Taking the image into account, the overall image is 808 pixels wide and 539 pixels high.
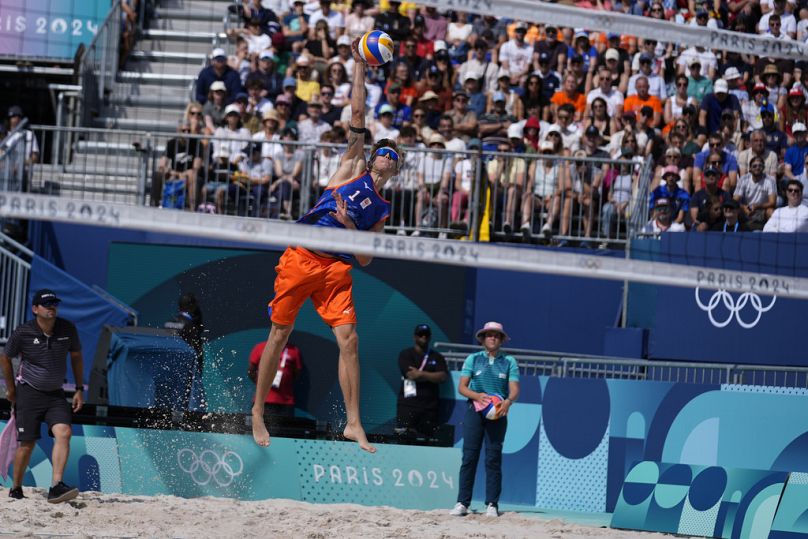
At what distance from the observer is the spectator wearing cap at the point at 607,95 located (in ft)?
48.5

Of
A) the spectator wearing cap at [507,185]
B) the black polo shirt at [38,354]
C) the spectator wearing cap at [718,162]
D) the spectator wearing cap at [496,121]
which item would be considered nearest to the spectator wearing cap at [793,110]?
the spectator wearing cap at [718,162]

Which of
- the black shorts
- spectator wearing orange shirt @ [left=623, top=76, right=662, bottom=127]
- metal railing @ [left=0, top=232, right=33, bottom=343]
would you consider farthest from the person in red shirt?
spectator wearing orange shirt @ [left=623, top=76, right=662, bottom=127]

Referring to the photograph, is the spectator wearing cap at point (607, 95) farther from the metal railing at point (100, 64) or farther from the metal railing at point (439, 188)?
the metal railing at point (100, 64)

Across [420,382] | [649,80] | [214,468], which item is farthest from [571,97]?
[214,468]

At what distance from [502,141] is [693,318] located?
3148mm

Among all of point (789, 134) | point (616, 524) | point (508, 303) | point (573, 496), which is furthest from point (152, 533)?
point (789, 134)

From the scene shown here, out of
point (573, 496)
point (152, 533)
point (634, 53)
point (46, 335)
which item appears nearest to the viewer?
point (152, 533)

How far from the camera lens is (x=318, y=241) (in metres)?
6.12

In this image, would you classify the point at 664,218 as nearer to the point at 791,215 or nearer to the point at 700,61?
the point at 791,215

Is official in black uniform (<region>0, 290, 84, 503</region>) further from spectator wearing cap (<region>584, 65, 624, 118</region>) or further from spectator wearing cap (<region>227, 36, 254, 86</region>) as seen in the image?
spectator wearing cap (<region>584, 65, 624, 118</region>)

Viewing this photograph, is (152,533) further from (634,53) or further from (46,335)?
(634,53)

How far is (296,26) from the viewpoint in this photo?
653 inches

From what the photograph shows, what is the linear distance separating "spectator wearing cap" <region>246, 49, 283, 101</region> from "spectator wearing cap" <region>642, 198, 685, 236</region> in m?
5.07

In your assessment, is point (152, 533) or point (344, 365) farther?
point (152, 533)
